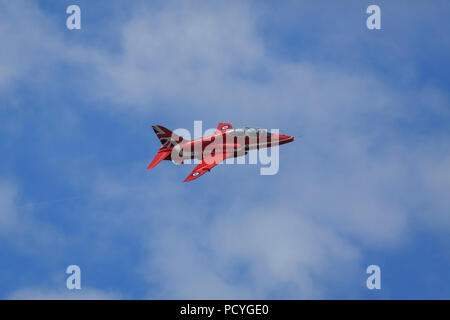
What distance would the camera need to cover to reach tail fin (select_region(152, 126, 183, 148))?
106375 mm

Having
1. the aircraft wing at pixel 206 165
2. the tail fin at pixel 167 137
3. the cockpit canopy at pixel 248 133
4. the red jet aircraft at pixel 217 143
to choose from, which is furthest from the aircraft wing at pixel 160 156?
the cockpit canopy at pixel 248 133

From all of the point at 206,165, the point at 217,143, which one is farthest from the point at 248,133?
the point at 206,165

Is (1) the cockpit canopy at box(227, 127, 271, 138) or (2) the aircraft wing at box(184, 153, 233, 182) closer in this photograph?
(2) the aircraft wing at box(184, 153, 233, 182)

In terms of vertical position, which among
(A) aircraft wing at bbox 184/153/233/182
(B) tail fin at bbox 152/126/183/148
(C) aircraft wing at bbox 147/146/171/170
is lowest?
(A) aircraft wing at bbox 184/153/233/182

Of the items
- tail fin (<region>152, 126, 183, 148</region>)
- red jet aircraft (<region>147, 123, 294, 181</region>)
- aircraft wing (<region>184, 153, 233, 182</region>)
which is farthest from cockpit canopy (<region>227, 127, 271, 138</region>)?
tail fin (<region>152, 126, 183, 148</region>)

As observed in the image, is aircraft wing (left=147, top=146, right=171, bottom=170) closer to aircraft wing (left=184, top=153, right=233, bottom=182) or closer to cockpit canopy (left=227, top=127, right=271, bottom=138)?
aircraft wing (left=184, top=153, right=233, bottom=182)

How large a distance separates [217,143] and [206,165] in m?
5.70

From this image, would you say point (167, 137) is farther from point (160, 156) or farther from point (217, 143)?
point (217, 143)

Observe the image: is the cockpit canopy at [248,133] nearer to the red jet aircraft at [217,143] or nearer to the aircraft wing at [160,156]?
the red jet aircraft at [217,143]

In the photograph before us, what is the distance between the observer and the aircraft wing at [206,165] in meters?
100

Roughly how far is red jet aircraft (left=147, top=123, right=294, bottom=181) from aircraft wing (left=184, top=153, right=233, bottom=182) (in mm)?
330
